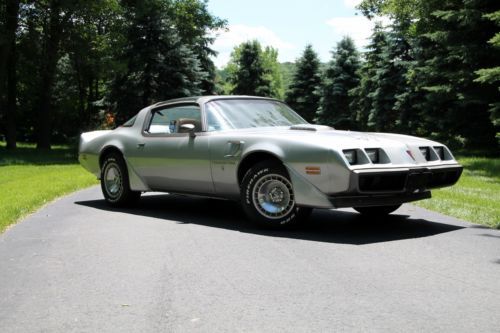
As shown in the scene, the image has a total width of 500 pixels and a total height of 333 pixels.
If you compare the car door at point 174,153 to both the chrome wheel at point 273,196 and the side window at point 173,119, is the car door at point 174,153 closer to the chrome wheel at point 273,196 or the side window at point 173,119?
the side window at point 173,119

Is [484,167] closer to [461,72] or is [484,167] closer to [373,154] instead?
[461,72]

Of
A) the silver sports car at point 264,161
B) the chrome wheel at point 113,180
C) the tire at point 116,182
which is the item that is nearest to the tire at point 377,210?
the silver sports car at point 264,161

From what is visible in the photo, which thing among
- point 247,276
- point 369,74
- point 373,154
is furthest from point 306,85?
point 247,276

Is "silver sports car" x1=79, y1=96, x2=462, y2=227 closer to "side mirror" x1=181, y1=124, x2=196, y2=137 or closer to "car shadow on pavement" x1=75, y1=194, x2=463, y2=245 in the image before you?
"side mirror" x1=181, y1=124, x2=196, y2=137

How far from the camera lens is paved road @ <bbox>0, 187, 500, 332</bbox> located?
12.8 feet

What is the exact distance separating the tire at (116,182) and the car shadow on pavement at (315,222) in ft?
0.44

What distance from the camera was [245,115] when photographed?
812 cm

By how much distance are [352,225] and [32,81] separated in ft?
108

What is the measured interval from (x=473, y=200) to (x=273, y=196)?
4256 millimetres

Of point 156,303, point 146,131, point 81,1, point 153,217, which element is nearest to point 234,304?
point 156,303

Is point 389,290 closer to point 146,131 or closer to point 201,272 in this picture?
point 201,272

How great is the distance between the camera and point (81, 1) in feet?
90.7

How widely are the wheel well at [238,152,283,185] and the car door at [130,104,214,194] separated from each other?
18.8 inches

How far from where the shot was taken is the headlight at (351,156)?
21.5 ft
